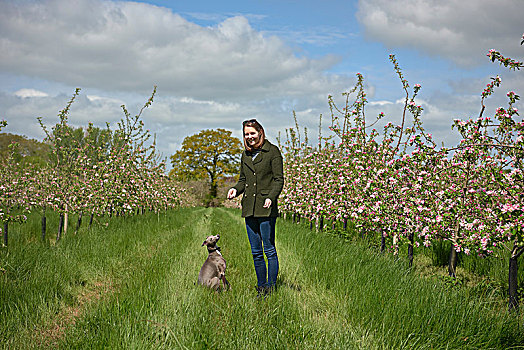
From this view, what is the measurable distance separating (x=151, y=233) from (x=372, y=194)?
5.41 metres

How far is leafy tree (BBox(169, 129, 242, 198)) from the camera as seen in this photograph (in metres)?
48.8

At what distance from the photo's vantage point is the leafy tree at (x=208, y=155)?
4875 cm

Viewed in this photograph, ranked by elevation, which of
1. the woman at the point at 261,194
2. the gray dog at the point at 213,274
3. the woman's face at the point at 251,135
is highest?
the woman's face at the point at 251,135

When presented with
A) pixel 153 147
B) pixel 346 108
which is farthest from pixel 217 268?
pixel 153 147

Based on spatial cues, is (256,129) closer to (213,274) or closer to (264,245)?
(264,245)

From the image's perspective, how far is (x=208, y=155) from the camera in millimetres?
49656

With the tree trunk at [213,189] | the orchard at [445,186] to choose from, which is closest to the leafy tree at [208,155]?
the tree trunk at [213,189]

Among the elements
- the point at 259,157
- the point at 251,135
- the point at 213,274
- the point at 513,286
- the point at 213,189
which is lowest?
the point at 513,286

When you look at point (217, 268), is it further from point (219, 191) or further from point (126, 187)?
point (219, 191)

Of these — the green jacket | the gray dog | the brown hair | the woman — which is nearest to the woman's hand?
the woman

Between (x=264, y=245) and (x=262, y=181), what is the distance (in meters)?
0.79

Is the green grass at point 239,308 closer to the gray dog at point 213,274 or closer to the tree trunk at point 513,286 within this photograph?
the gray dog at point 213,274

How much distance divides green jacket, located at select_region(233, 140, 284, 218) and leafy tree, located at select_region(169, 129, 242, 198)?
4377 cm

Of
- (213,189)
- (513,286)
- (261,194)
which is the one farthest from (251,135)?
(213,189)
